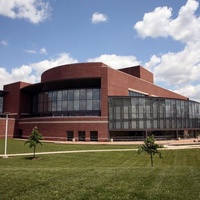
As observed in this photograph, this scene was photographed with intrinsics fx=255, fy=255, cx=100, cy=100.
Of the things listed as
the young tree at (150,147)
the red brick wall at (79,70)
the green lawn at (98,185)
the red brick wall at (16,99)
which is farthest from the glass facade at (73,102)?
the green lawn at (98,185)

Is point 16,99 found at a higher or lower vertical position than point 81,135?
higher

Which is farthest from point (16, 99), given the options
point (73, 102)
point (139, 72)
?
point (139, 72)

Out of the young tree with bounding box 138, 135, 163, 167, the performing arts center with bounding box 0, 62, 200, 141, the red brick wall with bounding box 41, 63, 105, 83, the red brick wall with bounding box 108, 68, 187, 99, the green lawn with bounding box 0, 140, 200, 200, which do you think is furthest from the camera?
the red brick wall with bounding box 41, 63, 105, 83

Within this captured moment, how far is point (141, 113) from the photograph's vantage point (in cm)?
5481

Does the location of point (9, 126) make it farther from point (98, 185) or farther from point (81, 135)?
point (98, 185)

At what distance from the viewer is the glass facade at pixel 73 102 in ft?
192

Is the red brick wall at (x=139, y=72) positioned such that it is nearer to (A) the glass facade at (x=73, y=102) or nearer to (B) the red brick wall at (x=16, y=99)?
(A) the glass facade at (x=73, y=102)

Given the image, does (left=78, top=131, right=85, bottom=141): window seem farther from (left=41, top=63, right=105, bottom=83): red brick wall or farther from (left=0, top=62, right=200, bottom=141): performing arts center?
(left=41, top=63, right=105, bottom=83): red brick wall

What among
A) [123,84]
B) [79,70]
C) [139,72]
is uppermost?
[139,72]

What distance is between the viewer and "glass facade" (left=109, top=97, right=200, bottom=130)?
54.2 metres

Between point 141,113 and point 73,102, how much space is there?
634 inches

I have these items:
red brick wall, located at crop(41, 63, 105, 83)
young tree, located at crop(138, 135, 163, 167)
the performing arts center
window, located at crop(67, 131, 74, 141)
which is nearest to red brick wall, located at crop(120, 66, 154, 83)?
the performing arts center

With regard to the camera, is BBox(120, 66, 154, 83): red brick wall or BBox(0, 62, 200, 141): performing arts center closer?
BBox(0, 62, 200, 141): performing arts center

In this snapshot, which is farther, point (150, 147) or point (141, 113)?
point (141, 113)
